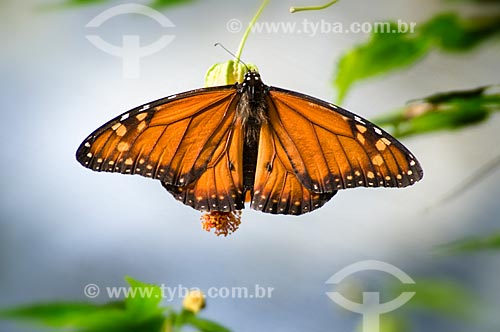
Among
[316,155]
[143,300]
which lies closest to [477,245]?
[143,300]

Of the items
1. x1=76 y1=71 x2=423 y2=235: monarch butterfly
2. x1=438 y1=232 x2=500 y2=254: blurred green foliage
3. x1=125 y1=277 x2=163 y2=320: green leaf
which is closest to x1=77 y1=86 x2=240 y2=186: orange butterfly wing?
x1=76 y1=71 x2=423 y2=235: monarch butterfly

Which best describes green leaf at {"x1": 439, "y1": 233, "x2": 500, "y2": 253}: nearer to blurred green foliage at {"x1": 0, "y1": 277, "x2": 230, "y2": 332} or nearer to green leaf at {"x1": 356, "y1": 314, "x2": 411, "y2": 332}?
blurred green foliage at {"x1": 0, "y1": 277, "x2": 230, "y2": 332}

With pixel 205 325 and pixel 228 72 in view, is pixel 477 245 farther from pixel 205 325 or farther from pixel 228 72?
pixel 228 72

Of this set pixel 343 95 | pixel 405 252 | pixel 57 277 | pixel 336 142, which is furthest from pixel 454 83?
pixel 57 277

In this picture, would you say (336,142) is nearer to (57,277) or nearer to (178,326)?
(178,326)

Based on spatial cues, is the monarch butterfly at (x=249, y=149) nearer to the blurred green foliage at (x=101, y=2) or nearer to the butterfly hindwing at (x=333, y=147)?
the butterfly hindwing at (x=333, y=147)

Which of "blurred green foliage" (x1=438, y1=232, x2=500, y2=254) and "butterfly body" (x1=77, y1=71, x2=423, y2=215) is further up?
"butterfly body" (x1=77, y1=71, x2=423, y2=215)

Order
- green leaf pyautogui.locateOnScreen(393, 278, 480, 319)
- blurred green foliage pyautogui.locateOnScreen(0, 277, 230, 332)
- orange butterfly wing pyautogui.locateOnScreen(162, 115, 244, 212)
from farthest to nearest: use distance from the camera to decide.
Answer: orange butterfly wing pyautogui.locateOnScreen(162, 115, 244, 212), green leaf pyautogui.locateOnScreen(393, 278, 480, 319), blurred green foliage pyautogui.locateOnScreen(0, 277, 230, 332)
